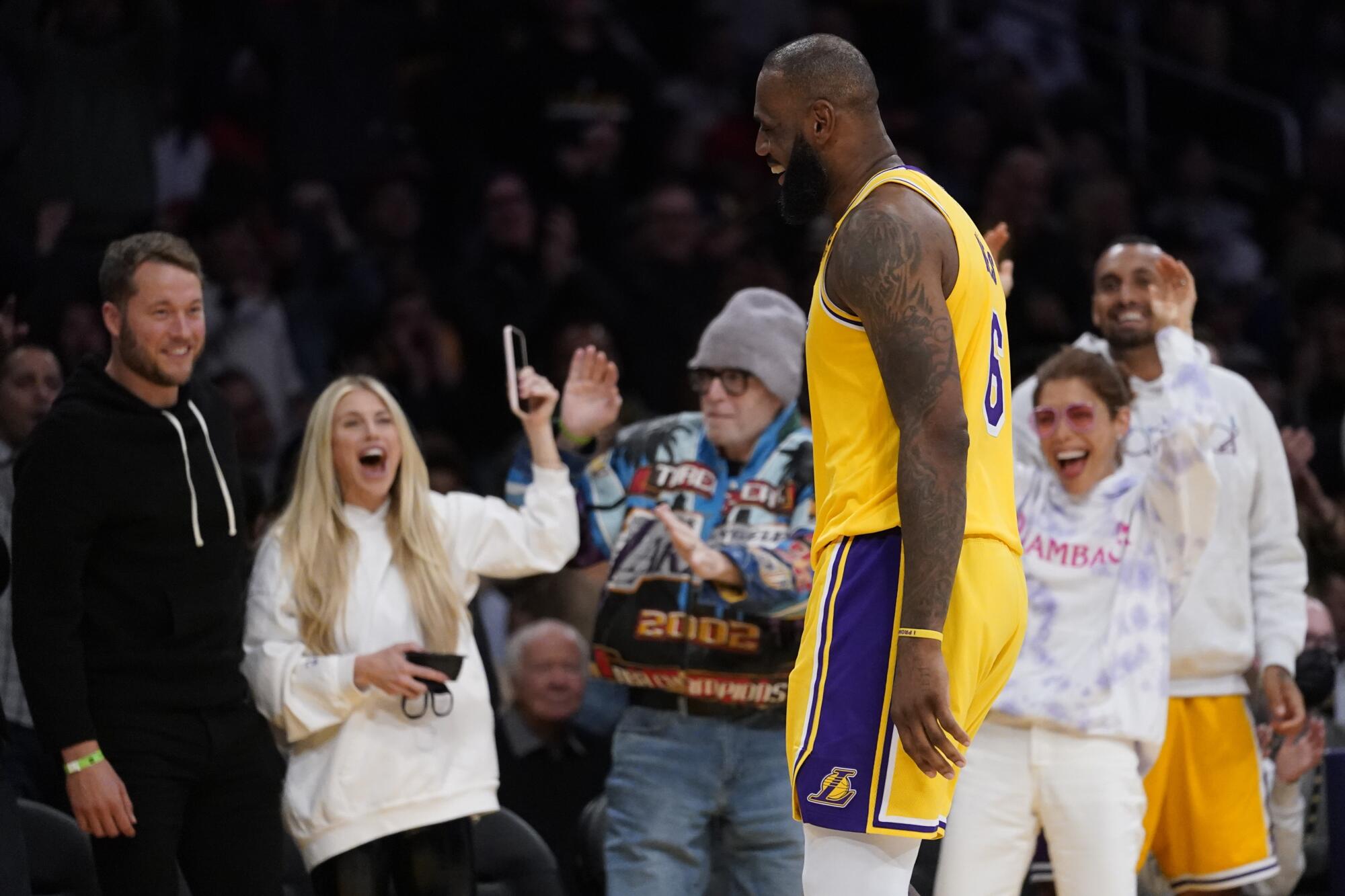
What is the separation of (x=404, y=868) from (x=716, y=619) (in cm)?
92

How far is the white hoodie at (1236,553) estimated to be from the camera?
457cm

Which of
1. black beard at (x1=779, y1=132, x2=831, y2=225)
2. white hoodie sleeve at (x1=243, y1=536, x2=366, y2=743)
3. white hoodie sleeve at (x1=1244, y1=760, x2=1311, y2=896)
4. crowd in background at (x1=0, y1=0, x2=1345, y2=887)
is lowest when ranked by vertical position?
white hoodie sleeve at (x1=1244, y1=760, x2=1311, y2=896)

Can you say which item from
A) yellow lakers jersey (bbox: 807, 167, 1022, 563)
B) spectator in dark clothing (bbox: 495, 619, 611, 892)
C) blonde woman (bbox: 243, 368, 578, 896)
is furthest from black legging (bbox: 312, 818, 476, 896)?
yellow lakers jersey (bbox: 807, 167, 1022, 563)

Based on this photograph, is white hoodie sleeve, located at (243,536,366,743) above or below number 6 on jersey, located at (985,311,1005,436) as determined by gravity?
below

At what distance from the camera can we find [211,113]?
27.9 feet

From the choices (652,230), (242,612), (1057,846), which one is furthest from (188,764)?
(652,230)

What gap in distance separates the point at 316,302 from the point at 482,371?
95cm

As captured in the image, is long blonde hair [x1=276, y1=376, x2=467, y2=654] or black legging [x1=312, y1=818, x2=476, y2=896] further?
long blonde hair [x1=276, y1=376, x2=467, y2=654]

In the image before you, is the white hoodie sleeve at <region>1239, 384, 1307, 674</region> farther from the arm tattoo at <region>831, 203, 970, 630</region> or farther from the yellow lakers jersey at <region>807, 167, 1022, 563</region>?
the arm tattoo at <region>831, 203, 970, 630</region>

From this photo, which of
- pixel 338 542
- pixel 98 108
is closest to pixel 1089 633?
pixel 338 542

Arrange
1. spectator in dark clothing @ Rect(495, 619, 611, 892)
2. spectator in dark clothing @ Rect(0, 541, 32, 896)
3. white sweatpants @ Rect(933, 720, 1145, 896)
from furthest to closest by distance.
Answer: spectator in dark clothing @ Rect(495, 619, 611, 892), white sweatpants @ Rect(933, 720, 1145, 896), spectator in dark clothing @ Rect(0, 541, 32, 896)

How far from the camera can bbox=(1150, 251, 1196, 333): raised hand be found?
15.1 ft

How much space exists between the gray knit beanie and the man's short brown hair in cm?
125

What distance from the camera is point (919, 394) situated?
2.83 metres
